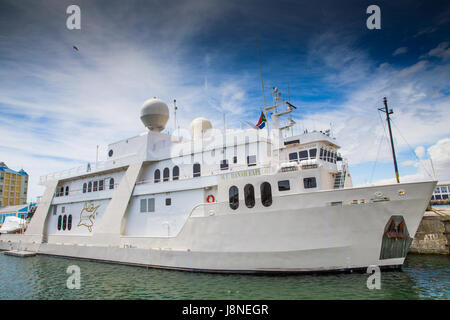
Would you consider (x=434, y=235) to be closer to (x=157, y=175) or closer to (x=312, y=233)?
(x=312, y=233)

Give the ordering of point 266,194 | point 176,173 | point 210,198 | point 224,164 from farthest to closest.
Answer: point 176,173 → point 224,164 → point 210,198 → point 266,194

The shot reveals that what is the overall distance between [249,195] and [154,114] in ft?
34.6

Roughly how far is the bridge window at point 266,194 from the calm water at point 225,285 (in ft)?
9.95

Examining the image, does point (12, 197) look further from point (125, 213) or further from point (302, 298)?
point (302, 298)

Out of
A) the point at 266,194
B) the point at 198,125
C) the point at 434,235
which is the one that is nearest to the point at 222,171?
the point at 266,194

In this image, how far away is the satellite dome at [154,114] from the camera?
1991 cm

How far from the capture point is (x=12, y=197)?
213 feet

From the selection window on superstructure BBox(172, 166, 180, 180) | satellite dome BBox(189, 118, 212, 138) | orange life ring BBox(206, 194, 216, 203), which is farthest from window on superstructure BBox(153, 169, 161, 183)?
orange life ring BBox(206, 194, 216, 203)

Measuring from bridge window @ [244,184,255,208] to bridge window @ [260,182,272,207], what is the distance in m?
0.48

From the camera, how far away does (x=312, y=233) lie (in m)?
11.2

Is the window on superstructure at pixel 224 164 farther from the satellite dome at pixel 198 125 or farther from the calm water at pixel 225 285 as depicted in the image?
the calm water at pixel 225 285

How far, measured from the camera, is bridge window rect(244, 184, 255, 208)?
12.6 meters

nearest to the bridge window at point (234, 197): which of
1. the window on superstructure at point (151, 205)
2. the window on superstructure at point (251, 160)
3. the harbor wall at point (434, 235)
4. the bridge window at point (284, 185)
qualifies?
the bridge window at point (284, 185)

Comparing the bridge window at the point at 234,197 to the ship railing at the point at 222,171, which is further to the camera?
the ship railing at the point at 222,171
